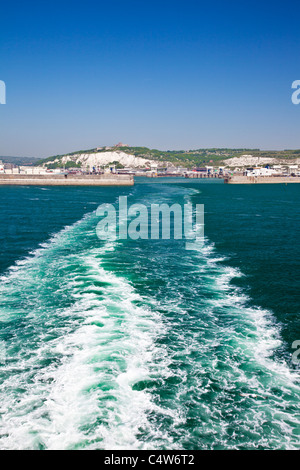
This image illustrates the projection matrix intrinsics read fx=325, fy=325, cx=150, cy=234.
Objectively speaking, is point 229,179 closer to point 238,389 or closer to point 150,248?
point 150,248

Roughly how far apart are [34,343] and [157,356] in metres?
5.35

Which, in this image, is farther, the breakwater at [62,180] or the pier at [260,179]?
the pier at [260,179]

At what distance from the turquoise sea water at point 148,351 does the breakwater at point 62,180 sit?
109m

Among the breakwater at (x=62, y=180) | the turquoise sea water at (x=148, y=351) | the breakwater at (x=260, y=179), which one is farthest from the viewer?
the breakwater at (x=260, y=179)

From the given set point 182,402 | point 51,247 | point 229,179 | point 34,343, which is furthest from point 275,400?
point 229,179

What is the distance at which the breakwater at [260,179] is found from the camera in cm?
16875

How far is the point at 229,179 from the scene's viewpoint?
169 metres

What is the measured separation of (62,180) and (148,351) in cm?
→ 12777

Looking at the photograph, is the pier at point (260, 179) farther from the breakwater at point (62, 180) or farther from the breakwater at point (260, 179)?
the breakwater at point (62, 180)

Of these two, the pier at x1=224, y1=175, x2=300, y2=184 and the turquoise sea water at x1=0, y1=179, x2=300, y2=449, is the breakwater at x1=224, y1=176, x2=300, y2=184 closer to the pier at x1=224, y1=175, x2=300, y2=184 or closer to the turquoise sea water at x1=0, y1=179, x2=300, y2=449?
the pier at x1=224, y1=175, x2=300, y2=184

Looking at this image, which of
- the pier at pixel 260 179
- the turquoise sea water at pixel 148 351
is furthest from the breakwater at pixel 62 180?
the turquoise sea water at pixel 148 351

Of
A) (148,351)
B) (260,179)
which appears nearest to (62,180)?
(260,179)

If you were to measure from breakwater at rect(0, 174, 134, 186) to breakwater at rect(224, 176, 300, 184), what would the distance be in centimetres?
5944

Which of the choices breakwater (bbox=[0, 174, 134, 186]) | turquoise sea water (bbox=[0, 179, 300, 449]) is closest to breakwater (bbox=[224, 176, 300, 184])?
breakwater (bbox=[0, 174, 134, 186])
